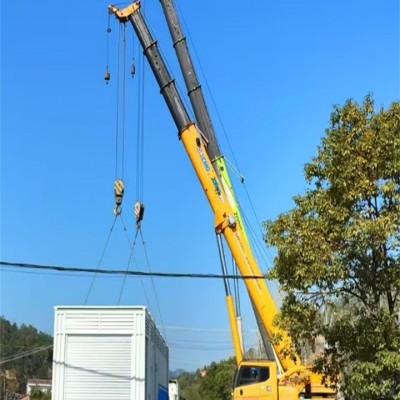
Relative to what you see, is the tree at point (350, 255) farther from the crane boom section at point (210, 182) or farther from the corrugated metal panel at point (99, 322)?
the corrugated metal panel at point (99, 322)

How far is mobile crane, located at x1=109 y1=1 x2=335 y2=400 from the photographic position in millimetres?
14195

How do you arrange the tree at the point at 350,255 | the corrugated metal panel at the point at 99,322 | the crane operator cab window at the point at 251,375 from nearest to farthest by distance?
the tree at the point at 350,255
the corrugated metal panel at the point at 99,322
the crane operator cab window at the point at 251,375

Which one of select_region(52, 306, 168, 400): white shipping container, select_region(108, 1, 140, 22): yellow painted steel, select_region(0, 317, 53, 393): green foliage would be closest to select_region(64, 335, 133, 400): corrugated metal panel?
select_region(52, 306, 168, 400): white shipping container

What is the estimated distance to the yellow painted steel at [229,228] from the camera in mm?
14828

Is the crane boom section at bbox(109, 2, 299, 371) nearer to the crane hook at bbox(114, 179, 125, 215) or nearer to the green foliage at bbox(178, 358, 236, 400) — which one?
the crane hook at bbox(114, 179, 125, 215)

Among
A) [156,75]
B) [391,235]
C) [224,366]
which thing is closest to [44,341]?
[224,366]

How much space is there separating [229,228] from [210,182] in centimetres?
130

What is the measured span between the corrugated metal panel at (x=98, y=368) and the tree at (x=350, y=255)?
188 inches

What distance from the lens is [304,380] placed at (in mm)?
14102

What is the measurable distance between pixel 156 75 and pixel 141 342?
23.6 feet

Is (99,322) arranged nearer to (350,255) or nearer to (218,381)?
(350,255)

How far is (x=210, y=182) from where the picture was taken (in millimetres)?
15984

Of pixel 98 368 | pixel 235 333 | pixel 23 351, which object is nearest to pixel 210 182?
pixel 235 333

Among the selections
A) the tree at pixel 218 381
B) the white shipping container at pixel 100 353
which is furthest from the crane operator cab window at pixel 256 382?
the tree at pixel 218 381
